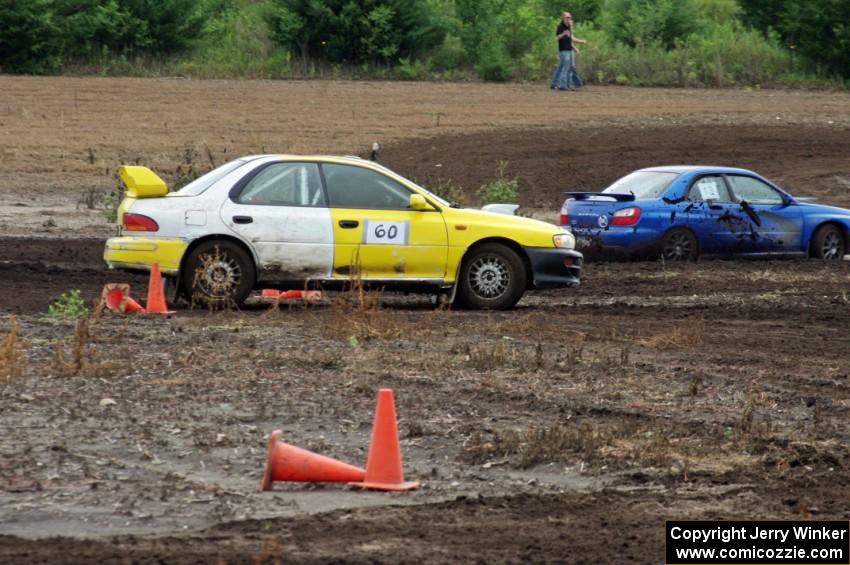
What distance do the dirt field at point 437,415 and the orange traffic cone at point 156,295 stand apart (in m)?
0.23

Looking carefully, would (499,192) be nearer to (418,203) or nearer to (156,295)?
(418,203)

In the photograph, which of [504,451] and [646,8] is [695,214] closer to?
[504,451]

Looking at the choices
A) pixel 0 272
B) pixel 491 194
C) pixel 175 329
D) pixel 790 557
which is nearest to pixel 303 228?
pixel 175 329

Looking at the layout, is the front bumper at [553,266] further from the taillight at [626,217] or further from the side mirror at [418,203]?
the taillight at [626,217]

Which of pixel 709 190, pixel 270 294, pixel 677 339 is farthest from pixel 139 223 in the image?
pixel 709 190

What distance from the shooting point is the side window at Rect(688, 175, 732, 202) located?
19766 mm

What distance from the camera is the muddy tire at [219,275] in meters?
14.4

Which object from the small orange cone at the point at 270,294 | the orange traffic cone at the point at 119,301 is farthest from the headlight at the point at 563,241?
the orange traffic cone at the point at 119,301

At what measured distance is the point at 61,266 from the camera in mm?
17734

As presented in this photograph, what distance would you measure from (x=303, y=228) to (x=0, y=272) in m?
4.05

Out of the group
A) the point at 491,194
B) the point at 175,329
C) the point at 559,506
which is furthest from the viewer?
the point at 491,194

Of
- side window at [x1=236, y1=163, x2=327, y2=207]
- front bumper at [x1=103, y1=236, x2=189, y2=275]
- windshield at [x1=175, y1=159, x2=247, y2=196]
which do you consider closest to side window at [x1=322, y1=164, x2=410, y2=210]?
side window at [x1=236, y1=163, x2=327, y2=207]

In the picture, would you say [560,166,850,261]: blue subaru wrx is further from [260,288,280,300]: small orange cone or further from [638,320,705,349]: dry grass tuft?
[638,320,705,349]: dry grass tuft

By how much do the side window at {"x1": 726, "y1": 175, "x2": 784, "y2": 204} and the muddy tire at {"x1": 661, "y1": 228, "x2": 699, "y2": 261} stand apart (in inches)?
32.5
